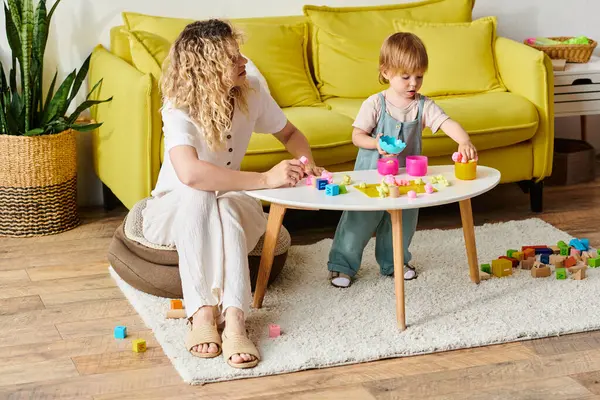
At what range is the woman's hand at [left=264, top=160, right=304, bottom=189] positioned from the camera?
2.62 metres

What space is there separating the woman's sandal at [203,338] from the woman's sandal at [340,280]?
0.55 metres

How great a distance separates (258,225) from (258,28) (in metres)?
1.29

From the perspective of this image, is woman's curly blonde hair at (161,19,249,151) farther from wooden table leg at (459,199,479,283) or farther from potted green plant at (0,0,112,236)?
potted green plant at (0,0,112,236)

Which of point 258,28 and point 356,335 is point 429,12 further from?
point 356,335

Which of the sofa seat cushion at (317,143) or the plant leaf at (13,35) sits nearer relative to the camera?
the sofa seat cushion at (317,143)

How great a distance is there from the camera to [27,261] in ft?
11.1

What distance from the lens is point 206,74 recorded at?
258 cm

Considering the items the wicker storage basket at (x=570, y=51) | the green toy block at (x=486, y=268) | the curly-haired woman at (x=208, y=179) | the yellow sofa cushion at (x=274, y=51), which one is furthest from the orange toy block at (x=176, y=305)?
the wicker storage basket at (x=570, y=51)

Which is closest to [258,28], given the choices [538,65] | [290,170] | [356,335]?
[538,65]

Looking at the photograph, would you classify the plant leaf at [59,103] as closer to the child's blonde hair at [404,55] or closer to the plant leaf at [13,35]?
the plant leaf at [13,35]

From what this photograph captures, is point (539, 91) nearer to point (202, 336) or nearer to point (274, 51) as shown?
point (274, 51)

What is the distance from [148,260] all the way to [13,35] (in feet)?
4.02

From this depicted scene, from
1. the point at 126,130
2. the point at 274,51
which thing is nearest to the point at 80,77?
the point at 126,130

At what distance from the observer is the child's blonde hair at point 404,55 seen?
2824 millimetres
